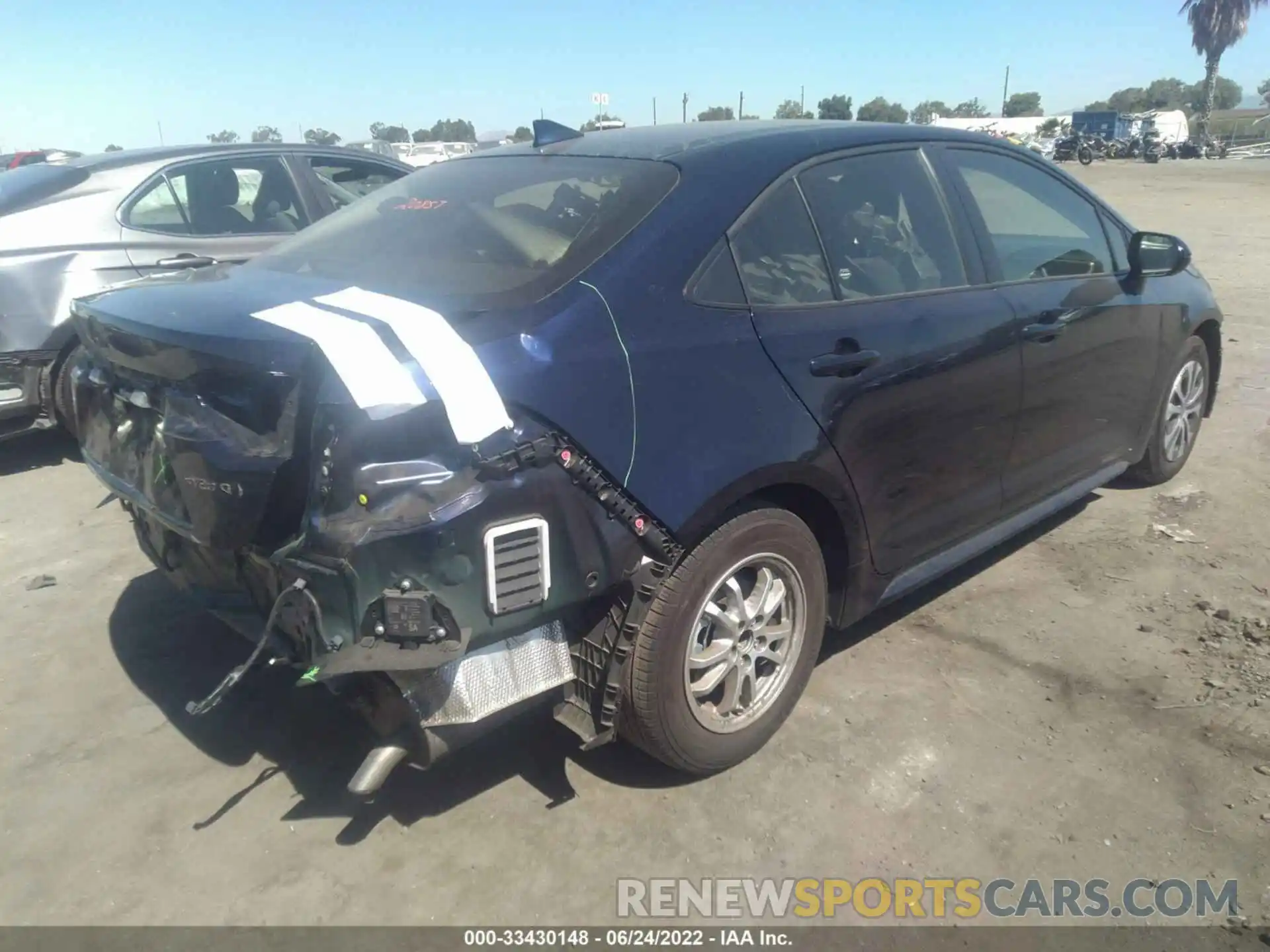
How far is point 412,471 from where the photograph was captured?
2.16 m

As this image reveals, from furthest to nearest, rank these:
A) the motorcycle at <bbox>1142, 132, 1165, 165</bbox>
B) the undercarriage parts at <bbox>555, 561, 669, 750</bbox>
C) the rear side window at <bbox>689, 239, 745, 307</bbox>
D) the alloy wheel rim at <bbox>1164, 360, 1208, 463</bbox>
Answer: the motorcycle at <bbox>1142, 132, 1165, 165</bbox> < the alloy wheel rim at <bbox>1164, 360, 1208, 463</bbox> < the rear side window at <bbox>689, 239, 745, 307</bbox> < the undercarriage parts at <bbox>555, 561, 669, 750</bbox>

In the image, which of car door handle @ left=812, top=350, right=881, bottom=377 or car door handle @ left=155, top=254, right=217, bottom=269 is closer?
car door handle @ left=812, top=350, right=881, bottom=377

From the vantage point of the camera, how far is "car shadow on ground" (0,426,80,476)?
5.96 metres

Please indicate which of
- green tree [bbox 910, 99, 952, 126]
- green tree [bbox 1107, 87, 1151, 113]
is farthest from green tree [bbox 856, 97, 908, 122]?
green tree [bbox 1107, 87, 1151, 113]

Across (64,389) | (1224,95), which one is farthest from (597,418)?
(1224,95)

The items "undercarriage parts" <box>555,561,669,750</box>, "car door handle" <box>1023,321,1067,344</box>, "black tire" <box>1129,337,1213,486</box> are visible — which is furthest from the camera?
"black tire" <box>1129,337,1213,486</box>

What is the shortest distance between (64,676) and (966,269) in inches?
139

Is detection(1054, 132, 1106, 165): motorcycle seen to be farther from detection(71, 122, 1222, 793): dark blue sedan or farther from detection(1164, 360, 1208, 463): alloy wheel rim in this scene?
detection(71, 122, 1222, 793): dark blue sedan

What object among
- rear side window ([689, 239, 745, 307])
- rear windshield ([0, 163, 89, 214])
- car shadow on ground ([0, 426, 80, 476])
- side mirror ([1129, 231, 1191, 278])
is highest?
rear windshield ([0, 163, 89, 214])

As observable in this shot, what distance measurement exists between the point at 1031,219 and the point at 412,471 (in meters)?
3.12

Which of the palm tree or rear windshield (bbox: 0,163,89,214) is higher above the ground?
the palm tree

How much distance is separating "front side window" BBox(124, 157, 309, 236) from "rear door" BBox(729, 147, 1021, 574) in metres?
4.35

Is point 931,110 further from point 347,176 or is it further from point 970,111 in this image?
point 347,176

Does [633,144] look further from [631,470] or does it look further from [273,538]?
[273,538]
